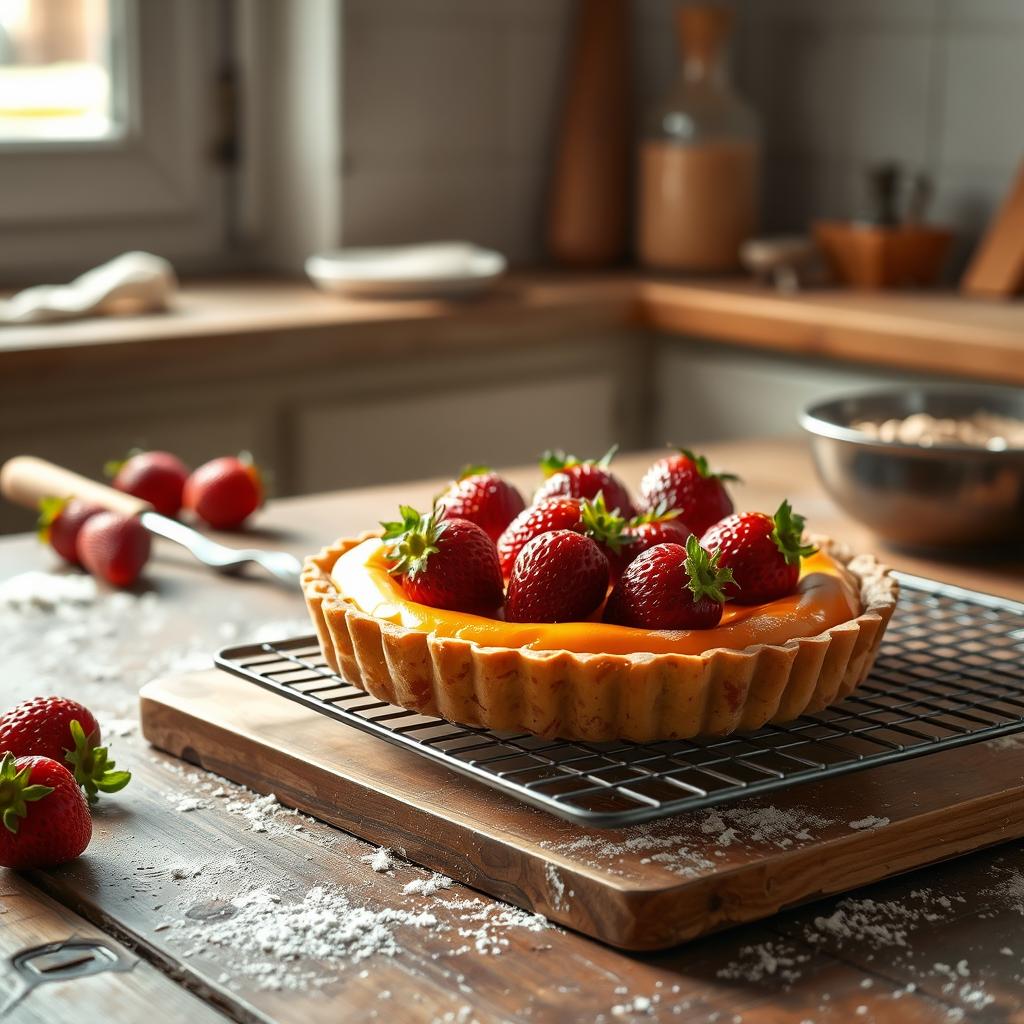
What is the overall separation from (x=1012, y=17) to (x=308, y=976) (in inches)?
100

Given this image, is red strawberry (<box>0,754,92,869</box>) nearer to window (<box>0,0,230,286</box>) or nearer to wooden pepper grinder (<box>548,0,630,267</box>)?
window (<box>0,0,230,286</box>)

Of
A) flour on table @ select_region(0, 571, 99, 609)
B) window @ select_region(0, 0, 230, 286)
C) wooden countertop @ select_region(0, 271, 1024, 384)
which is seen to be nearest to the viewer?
flour on table @ select_region(0, 571, 99, 609)

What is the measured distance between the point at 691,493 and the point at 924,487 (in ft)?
1.18

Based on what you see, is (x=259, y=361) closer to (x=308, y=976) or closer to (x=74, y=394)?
(x=74, y=394)

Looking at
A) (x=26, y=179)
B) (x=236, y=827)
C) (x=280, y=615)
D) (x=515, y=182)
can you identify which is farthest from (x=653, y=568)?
(x=515, y=182)

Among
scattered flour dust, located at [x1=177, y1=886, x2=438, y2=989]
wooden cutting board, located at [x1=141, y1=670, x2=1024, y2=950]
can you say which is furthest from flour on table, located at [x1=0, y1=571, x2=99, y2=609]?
scattered flour dust, located at [x1=177, y1=886, x2=438, y2=989]

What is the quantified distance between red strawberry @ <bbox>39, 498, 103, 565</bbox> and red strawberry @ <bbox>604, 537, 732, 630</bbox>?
0.68 metres

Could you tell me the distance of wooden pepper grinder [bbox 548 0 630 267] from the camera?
121 inches

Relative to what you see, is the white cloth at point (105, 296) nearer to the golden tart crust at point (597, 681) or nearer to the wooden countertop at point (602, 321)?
the wooden countertop at point (602, 321)

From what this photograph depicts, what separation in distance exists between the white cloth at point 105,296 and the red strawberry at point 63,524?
0.99 m

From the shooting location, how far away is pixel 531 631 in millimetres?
913

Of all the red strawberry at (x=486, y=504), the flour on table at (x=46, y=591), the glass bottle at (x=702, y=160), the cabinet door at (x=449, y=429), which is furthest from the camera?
the glass bottle at (x=702, y=160)

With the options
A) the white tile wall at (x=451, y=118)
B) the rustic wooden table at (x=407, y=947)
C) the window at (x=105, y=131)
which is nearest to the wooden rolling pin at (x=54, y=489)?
the rustic wooden table at (x=407, y=947)

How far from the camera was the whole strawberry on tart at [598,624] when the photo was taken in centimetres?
88
